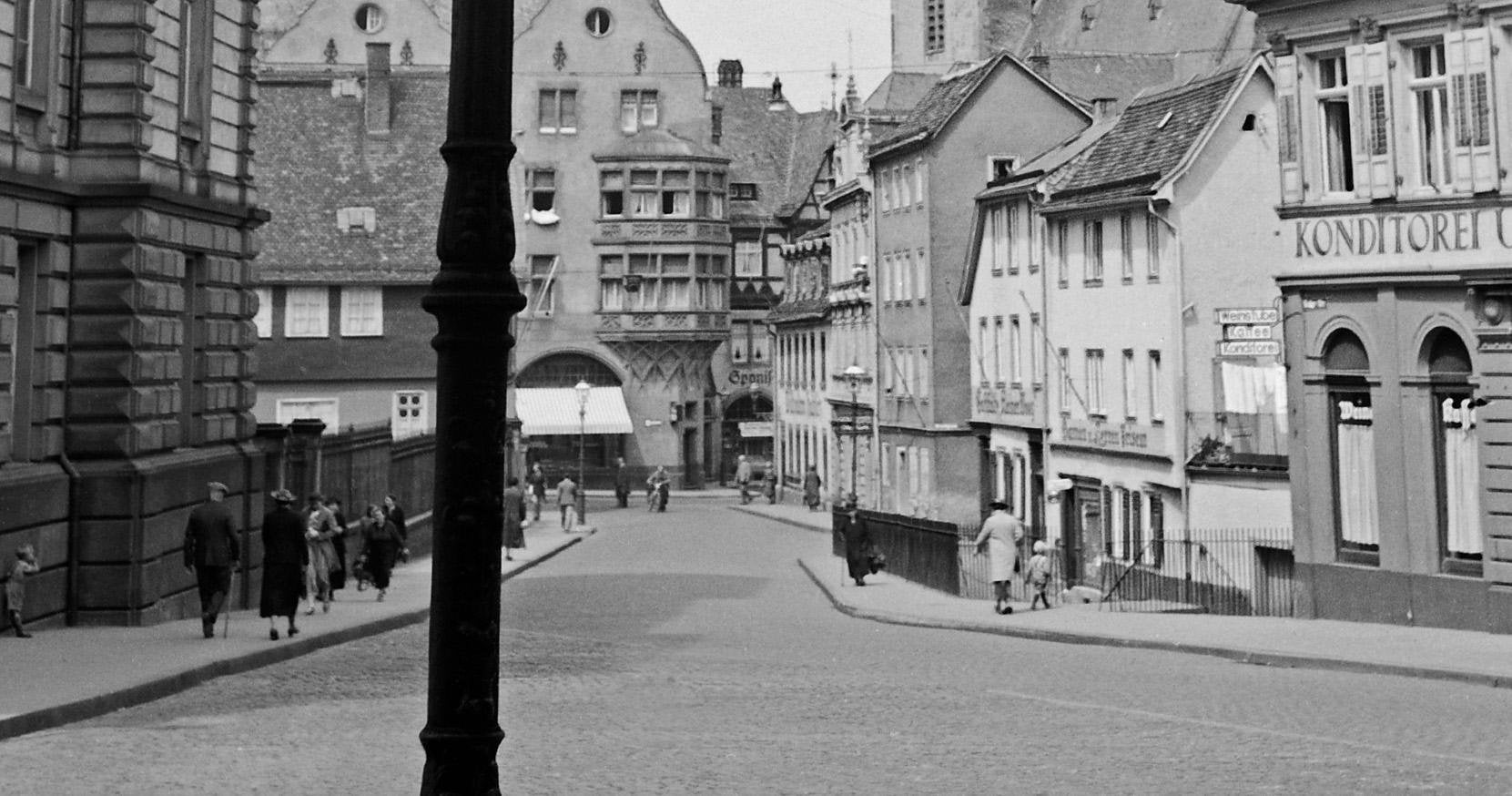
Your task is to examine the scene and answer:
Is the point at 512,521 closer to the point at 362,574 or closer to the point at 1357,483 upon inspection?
the point at 362,574

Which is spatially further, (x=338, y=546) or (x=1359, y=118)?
(x=338, y=546)

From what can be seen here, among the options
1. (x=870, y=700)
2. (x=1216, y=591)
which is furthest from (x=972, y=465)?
(x=870, y=700)

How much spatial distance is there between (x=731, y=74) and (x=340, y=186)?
48596 millimetres

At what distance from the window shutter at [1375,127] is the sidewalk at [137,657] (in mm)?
14856

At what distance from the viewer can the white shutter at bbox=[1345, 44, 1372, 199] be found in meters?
26.8

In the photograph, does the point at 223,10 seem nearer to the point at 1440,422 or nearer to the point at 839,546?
the point at 1440,422

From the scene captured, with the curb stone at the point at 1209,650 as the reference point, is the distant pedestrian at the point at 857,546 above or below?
above

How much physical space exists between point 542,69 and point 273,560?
6113 cm

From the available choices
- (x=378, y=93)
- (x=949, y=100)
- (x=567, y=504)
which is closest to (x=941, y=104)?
(x=949, y=100)

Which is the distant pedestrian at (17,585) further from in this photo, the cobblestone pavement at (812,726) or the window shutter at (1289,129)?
the window shutter at (1289,129)

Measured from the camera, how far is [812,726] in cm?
1539

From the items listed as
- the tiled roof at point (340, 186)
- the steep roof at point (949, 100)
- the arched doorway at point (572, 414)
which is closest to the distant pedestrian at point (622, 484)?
the arched doorway at point (572, 414)

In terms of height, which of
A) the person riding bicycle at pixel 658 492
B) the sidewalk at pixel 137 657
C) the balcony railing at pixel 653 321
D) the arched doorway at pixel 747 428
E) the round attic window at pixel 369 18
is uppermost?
the round attic window at pixel 369 18

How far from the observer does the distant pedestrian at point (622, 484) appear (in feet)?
252
